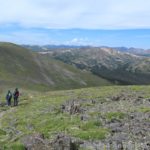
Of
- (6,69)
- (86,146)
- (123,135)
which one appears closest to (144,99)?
(123,135)

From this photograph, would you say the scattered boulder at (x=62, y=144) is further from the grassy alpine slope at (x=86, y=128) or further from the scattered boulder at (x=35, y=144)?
the grassy alpine slope at (x=86, y=128)

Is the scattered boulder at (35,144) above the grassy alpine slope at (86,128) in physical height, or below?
above

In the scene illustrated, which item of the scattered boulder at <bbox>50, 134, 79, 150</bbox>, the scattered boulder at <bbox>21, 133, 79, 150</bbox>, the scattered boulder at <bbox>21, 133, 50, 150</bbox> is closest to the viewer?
the scattered boulder at <bbox>21, 133, 50, 150</bbox>

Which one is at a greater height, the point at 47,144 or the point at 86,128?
the point at 47,144

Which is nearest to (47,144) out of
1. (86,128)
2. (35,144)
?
(35,144)

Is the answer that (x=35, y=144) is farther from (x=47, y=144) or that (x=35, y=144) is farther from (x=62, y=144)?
(x=62, y=144)

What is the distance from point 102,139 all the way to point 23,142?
7353 mm

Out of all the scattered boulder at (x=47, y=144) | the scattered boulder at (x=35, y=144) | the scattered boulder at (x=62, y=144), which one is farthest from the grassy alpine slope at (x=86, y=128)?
the scattered boulder at (x=62, y=144)

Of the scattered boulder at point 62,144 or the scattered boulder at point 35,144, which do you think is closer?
the scattered boulder at point 35,144

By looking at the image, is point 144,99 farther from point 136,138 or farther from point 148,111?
point 136,138

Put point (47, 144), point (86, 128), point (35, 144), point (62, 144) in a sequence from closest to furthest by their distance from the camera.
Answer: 1. point (35, 144)
2. point (47, 144)
3. point (62, 144)
4. point (86, 128)

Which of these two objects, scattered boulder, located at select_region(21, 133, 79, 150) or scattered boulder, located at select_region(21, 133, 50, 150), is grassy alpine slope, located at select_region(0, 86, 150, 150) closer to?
scattered boulder, located at select_region(21, 133, 50, 150)

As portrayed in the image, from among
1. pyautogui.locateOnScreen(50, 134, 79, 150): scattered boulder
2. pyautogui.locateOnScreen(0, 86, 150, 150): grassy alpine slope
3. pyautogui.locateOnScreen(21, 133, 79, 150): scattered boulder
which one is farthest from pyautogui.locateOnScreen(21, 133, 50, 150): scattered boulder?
pyautogui.locateOnScreen(50, 134, 79, 150): scattered boulder

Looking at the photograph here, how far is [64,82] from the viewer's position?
198 m
